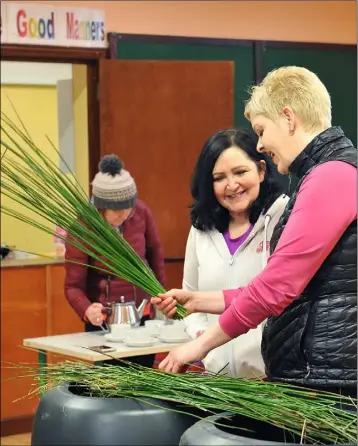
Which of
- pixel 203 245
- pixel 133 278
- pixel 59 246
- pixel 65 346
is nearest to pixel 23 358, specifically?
pixel 59 246

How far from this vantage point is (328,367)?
196 centimetres

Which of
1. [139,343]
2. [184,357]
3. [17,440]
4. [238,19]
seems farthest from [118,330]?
[238,19]

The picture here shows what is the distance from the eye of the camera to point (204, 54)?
6223 millimetres

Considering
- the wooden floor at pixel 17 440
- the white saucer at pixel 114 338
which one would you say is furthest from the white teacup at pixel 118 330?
the wooden floor at pixel 17 440

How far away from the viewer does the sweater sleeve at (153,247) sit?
14.9ft

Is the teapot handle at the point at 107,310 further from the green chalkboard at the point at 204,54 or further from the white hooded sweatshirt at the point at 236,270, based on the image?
the green chalkboard at the point at 204,54

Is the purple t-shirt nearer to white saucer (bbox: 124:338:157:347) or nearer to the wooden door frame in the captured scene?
white saucer (bbox: 124:338:157:347)

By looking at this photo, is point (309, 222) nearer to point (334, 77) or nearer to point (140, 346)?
point (140, 346)

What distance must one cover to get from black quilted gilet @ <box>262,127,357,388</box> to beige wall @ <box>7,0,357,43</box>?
159 inches

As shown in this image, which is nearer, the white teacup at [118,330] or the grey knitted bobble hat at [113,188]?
the white teacup at [118,330]

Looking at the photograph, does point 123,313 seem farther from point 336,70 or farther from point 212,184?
point 336,70

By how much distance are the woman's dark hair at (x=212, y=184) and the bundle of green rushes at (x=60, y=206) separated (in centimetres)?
68

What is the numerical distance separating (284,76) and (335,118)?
15.2 feet

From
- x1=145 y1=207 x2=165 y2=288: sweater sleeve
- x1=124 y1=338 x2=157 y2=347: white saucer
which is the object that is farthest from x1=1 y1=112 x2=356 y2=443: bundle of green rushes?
x1=145 y1=207 x2=165 y2=288: sweater sleeve
